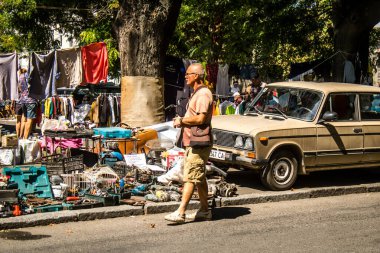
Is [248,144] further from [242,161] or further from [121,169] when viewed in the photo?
[121,169]

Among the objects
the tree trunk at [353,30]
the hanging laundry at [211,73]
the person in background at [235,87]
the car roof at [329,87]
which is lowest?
the person in background at [235,87]

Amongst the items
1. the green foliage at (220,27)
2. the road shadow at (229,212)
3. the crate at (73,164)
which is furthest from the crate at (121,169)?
the green foliage at (220,27)

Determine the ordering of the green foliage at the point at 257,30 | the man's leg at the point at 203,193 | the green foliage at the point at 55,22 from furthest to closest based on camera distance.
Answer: the green foliage at the point at 55,22
the green foliage at the point at 257,30
the man's leg at the point at 203,193

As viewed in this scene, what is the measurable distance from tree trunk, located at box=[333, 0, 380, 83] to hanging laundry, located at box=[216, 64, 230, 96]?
10.4 feet

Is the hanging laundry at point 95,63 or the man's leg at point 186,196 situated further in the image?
the hanging laundry at point 95,63

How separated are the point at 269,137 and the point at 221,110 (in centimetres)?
793

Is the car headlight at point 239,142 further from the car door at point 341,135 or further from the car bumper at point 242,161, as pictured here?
the car door at point 341,135

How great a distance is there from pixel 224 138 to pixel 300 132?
130cm

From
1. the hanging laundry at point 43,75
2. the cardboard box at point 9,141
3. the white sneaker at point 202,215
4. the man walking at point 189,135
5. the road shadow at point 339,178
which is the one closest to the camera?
the man walking at point 189,135

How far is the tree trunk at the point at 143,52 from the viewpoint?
1352 cm

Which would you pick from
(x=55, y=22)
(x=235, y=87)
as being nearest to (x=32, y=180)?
(x=235, y=87)

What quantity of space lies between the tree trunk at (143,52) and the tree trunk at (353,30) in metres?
6.49

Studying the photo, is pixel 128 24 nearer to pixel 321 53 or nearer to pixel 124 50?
pixel 124 50

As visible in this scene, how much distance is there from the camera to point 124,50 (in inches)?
545
